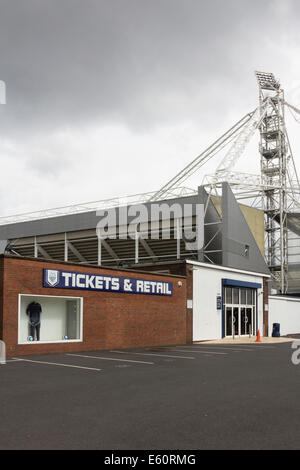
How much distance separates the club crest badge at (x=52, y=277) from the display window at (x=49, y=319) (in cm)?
58

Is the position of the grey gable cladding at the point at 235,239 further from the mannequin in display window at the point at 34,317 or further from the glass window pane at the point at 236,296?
the mannequin in display window at the point at 34,317

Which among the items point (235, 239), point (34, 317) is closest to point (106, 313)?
point (34, 317)

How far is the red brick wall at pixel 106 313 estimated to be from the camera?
60.3ft

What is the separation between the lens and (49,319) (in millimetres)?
20188

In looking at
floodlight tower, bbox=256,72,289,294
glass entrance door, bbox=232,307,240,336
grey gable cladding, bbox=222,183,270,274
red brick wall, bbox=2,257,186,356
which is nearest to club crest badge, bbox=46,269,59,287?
red brick wall, bbox=2,257,186,356

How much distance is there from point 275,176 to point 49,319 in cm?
4080

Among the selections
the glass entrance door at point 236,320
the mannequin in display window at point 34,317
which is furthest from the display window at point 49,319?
the glass entrance door at point 236,320

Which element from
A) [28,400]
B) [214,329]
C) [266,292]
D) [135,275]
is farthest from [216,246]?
[28,400]

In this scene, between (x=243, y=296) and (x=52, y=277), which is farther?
(x=243, y=296)

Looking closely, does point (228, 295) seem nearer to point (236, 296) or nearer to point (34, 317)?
point (236, 296)

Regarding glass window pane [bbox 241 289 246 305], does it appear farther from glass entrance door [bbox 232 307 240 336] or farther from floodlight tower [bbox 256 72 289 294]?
floodlight tower [bbox 256 72 289 294]

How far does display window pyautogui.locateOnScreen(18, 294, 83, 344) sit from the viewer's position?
1919 cm

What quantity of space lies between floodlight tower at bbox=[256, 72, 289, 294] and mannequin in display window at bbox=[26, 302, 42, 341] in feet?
114

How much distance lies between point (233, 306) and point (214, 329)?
2.78 m
